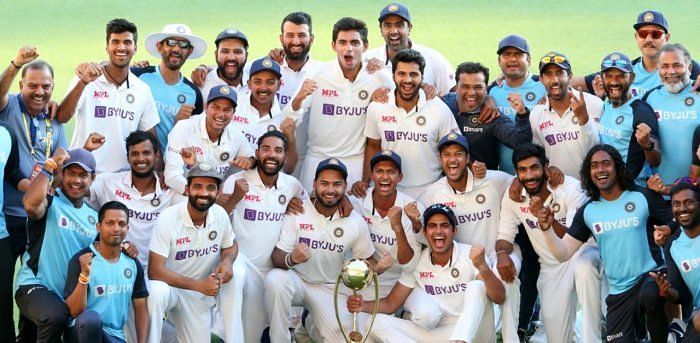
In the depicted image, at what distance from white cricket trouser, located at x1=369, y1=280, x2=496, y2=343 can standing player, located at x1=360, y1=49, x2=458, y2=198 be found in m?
1.14

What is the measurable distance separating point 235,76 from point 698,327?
4.30m

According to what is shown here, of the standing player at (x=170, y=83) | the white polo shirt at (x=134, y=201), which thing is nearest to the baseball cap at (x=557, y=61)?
the standing player at (x=170, y=83)

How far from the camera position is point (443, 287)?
1097 cm

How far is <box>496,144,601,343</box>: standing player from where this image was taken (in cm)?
1078

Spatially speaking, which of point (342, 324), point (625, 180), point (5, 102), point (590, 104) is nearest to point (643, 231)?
point (625, 180)

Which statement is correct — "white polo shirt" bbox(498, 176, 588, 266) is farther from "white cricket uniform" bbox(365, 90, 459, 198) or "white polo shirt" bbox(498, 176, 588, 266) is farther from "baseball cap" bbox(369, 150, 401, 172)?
"baseball cap" bbox(369, 150, 401, 172)

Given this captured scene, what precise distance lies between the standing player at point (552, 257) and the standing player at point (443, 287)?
0.22m

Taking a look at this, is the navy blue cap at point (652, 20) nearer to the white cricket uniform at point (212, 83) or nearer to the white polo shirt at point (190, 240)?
the white cricket uniform at point (212, 83)

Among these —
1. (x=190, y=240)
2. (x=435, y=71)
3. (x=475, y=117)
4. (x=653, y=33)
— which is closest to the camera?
(x=190, y=240)

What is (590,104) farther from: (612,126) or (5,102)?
(5,102)

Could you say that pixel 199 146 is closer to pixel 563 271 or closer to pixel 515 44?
pixel 515 44

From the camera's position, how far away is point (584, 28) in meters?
19.2

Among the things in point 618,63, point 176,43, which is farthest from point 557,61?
point 176,43

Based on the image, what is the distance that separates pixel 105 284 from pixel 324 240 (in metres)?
1.86
